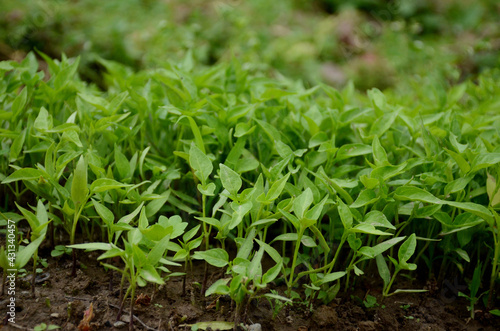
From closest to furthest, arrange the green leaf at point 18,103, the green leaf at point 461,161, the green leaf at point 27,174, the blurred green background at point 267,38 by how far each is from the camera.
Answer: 1. the green leaf at point 27,174
2. the green leaf at point 461,161
3. the green leaf at point 18,103
4. the blurred green background at point 267,38

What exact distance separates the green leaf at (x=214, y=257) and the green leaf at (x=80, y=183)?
473 mm

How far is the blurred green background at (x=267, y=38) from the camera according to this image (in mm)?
4828

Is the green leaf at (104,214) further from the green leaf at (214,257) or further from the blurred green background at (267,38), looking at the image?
the blurred green background at (267,38)

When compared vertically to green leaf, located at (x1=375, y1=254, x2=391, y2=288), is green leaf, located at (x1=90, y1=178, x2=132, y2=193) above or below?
above

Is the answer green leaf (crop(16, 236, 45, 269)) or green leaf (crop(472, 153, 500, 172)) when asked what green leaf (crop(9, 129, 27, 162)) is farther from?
green leaf (crop(472, 153, 500, 172))

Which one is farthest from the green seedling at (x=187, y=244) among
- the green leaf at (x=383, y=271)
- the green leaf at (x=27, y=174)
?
the green leaf at (x=383, y=271)

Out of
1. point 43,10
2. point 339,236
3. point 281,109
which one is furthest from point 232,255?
point 43,10

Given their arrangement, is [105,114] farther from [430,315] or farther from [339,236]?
[430,315]

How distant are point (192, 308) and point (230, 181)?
1.70ft

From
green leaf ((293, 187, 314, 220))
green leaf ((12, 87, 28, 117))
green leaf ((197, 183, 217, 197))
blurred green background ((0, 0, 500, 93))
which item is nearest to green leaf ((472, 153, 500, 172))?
green leaf ((293, 187, 314, 220))

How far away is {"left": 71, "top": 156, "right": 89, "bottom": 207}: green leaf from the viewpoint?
152 cm

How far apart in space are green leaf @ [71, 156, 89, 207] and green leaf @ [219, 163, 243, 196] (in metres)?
0.50

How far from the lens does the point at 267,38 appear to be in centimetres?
586

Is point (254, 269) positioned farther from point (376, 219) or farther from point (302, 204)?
point (376, 219)
